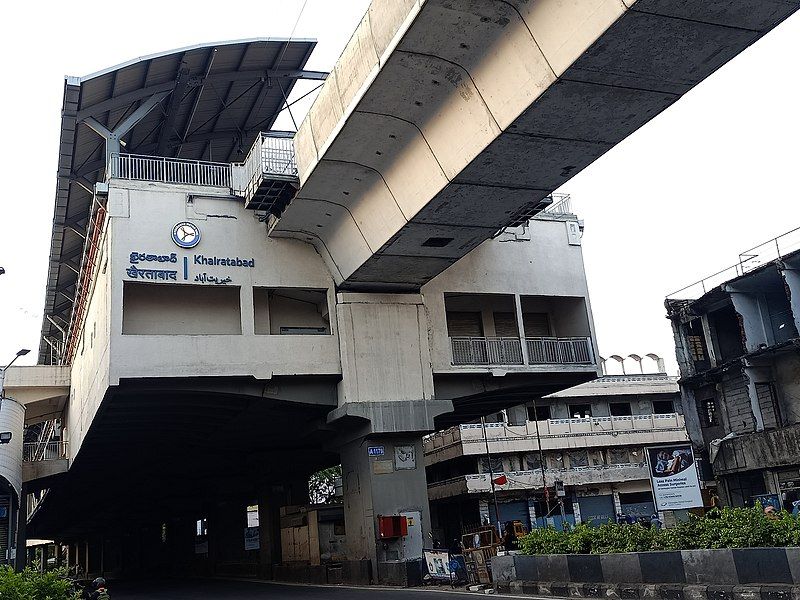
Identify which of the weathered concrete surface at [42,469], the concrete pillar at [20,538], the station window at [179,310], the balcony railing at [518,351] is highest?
the station window at [179,310]

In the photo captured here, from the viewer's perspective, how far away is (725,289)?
1414 inches

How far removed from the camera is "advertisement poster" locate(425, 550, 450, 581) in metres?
21.9

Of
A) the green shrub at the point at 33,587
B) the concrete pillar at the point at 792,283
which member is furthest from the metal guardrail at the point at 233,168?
the concrete pillar at the point at 792,283

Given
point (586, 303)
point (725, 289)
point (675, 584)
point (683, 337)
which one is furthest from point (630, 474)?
point (675, 584)

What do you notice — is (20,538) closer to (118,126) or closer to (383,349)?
(118,126)

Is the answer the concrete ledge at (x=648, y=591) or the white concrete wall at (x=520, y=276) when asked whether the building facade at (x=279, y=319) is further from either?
the concrete ledge at (x=648, y=591)

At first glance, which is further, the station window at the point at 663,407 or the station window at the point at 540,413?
the station window at the point at 663,407

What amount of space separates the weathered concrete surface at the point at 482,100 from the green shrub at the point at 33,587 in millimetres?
10944

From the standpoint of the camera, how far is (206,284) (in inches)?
947

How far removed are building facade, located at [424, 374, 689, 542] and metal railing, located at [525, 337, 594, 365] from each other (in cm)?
1777

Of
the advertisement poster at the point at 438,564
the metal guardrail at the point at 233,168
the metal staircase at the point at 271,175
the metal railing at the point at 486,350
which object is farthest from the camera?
the metal railing at the point at 486,350

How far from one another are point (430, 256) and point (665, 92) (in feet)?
31.4

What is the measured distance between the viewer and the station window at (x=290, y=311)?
26.1 meters

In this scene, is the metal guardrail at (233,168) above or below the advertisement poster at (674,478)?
above
